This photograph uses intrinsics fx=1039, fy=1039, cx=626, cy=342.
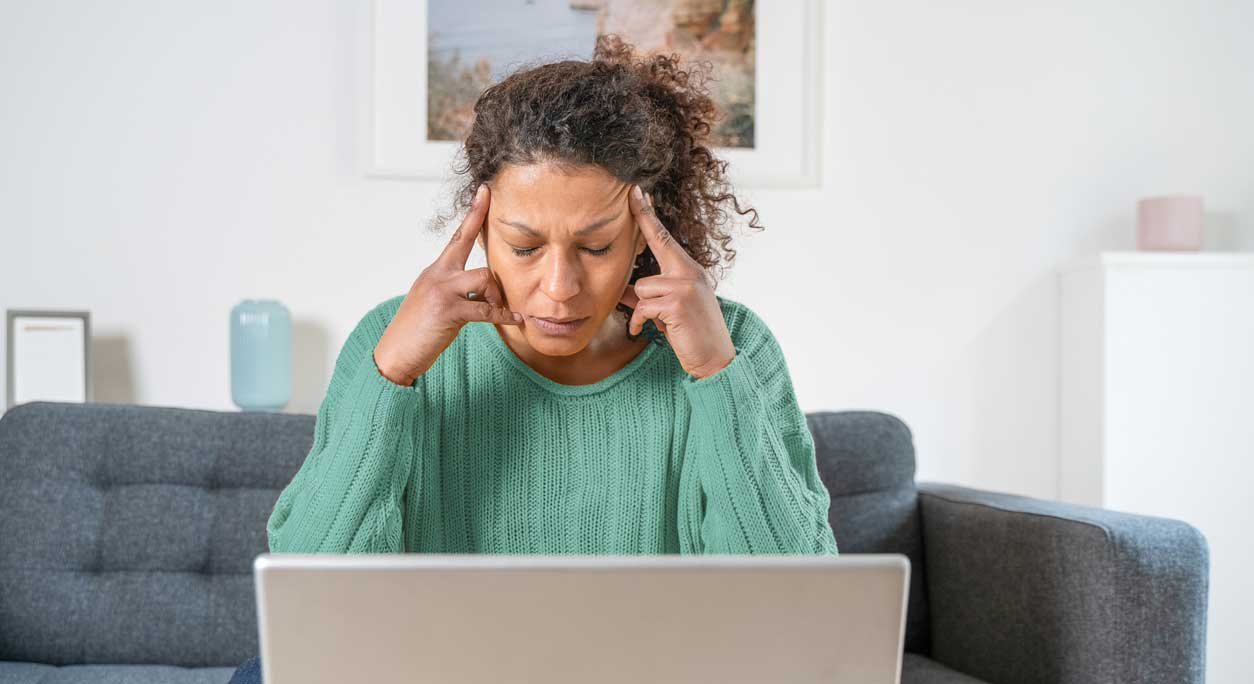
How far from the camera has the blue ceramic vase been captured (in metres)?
2.21

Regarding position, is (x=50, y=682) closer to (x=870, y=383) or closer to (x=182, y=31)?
(x=182, y=31)

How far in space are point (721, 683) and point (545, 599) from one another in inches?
4.3

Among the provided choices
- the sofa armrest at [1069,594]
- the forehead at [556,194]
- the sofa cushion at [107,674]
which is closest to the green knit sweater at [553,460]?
the forehead at [556,194]

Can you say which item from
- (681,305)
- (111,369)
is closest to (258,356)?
(111,369)

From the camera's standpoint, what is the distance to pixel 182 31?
7.75 feet

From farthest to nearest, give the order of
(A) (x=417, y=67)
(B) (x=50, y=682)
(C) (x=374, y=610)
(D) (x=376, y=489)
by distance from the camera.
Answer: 1. (A) (x=417, y=67)
2. (B) (x=50, y=682)
3. (D) (x=376, y=489)
4. (C) (x=374, y=610)

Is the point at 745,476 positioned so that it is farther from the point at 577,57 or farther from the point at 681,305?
the point at 577,57

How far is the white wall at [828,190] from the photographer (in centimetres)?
234

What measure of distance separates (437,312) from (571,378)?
0.26 m

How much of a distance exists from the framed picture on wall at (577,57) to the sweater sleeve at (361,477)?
1307mm

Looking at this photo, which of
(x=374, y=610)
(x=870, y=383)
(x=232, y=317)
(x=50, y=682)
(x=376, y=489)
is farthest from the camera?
(x=870, y=383)

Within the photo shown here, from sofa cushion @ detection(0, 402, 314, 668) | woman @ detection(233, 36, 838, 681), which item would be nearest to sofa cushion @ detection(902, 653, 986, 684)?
woman @ detection(233, 36, 838, 681)

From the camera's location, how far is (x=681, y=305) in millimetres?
1143

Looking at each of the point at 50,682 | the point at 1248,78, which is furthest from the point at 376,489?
the point at 1248,78
